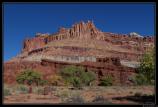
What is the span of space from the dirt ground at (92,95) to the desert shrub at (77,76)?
0.30m

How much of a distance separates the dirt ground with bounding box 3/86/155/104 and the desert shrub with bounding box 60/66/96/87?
0.30 meters

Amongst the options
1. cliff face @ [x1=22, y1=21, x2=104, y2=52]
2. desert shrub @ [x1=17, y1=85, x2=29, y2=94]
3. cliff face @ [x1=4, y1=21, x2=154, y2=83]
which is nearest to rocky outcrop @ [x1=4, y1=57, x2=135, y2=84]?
cliff face @ [x1=4, y1=21, x2=154, y2=83]

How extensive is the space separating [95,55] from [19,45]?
352 cm

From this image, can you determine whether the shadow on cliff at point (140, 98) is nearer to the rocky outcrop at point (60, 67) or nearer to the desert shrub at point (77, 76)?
the desert shrub at point (77, 76)

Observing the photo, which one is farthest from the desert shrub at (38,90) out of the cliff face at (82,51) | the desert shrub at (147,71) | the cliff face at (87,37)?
the desert shrub at (147,71)

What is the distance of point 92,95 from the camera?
1375 cm

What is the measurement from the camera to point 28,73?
608 inches

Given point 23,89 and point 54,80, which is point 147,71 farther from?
point 23,89

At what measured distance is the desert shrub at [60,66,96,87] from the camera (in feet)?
47.9

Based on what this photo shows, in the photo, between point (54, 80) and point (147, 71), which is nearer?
point (147, 71)

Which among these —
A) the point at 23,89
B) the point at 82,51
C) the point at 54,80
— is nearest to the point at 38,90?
the point at 23,89

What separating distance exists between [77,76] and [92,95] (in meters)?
1.58

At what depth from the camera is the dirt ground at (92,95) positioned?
12133 millimetres

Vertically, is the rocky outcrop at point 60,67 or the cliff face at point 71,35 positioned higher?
the cliff face at point 71,35
